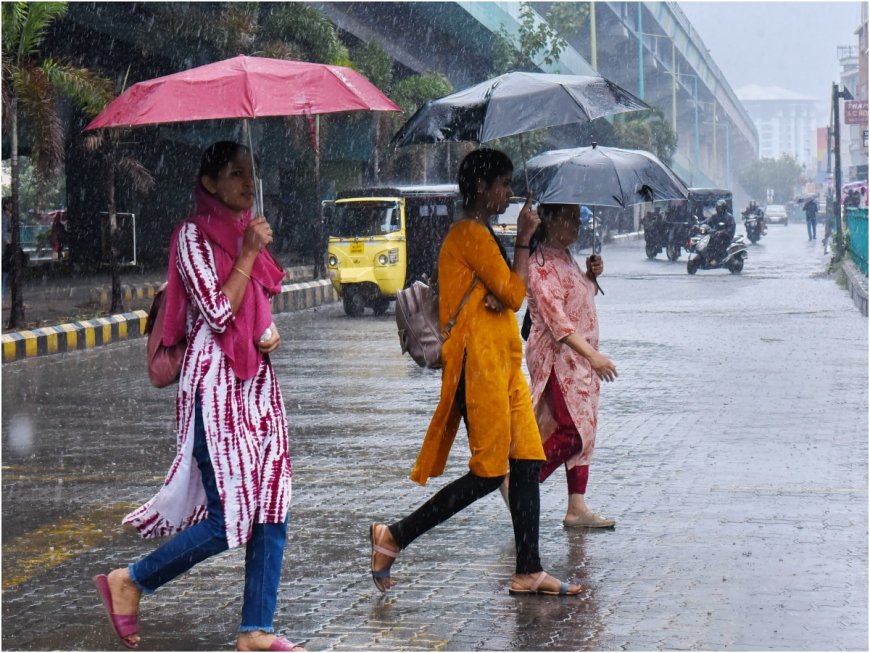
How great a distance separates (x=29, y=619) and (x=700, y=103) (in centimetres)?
9836

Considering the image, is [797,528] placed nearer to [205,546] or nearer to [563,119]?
[563,119]

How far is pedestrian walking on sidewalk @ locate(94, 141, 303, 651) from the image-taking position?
4395 millimetres

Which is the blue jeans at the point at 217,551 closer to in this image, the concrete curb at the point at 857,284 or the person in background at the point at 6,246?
the concrete curb at the point at 857,284

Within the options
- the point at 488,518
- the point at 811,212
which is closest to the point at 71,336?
the point at 488,518

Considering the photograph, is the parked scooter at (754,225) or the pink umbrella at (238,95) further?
the parked scooter at (754,225)

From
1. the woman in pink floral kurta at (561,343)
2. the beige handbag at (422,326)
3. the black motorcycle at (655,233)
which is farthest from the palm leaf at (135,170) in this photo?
the black motorcycle at (655,233)

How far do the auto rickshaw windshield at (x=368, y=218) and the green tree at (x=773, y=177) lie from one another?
13642 centimetres

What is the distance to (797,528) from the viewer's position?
21.5 feet

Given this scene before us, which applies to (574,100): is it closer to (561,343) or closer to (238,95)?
(561,343)

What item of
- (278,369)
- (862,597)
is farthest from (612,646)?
(278,369)

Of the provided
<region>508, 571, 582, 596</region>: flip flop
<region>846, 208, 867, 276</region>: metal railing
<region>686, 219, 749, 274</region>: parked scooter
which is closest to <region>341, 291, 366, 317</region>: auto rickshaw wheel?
<region>846, 208, 867, 276</region>: metal railing

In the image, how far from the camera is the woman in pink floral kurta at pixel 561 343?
6277 millimetres

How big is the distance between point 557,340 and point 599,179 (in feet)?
2.56

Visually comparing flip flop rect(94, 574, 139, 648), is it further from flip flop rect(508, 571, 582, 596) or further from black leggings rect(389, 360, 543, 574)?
flip flop rect(508, 571, 582, 596)
